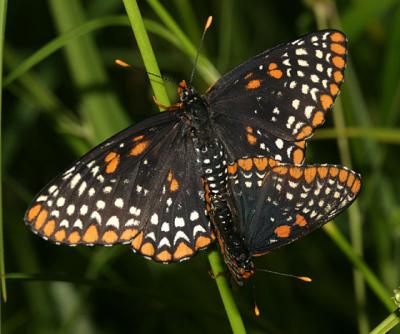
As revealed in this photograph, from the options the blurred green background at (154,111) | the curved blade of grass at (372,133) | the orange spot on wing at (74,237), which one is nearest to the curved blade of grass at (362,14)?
the blurred green background at (154,111)

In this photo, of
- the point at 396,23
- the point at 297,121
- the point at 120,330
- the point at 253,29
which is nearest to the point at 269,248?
the point at 297,121

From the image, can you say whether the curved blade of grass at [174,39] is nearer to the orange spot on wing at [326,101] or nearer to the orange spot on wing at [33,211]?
the orange spot on wing at [326,101]

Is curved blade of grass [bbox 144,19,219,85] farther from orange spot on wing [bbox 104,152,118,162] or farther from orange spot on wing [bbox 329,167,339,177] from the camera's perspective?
orange spot on wing [bbox 329,167,339,177]

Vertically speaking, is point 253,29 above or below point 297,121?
above

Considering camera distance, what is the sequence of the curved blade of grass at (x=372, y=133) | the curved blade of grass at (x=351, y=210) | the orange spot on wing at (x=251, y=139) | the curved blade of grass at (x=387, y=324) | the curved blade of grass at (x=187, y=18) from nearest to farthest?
1. the curved blade of grass at (x=387, y=324)
2. the orange spot on wing at (x=251, y=139)
3. the curved blade of grass at (x=372, y=133)
4. the curved blade of grass at (x=351, y=210)
5. the curved blade of grass at (x=187, y=18)

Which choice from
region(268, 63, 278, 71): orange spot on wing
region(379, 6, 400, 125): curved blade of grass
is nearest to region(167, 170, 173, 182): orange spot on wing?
region(268, 63, 278, 71): orange spot on wing

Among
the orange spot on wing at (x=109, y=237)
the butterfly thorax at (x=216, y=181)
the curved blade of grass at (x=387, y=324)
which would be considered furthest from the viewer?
the orange spot on wing at (x=109, y=237)

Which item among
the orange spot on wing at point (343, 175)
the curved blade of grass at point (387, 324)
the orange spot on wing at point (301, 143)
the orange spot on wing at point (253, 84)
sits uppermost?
the orange spot on wing at point (253, 84)

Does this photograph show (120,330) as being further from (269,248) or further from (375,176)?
(269,248)
